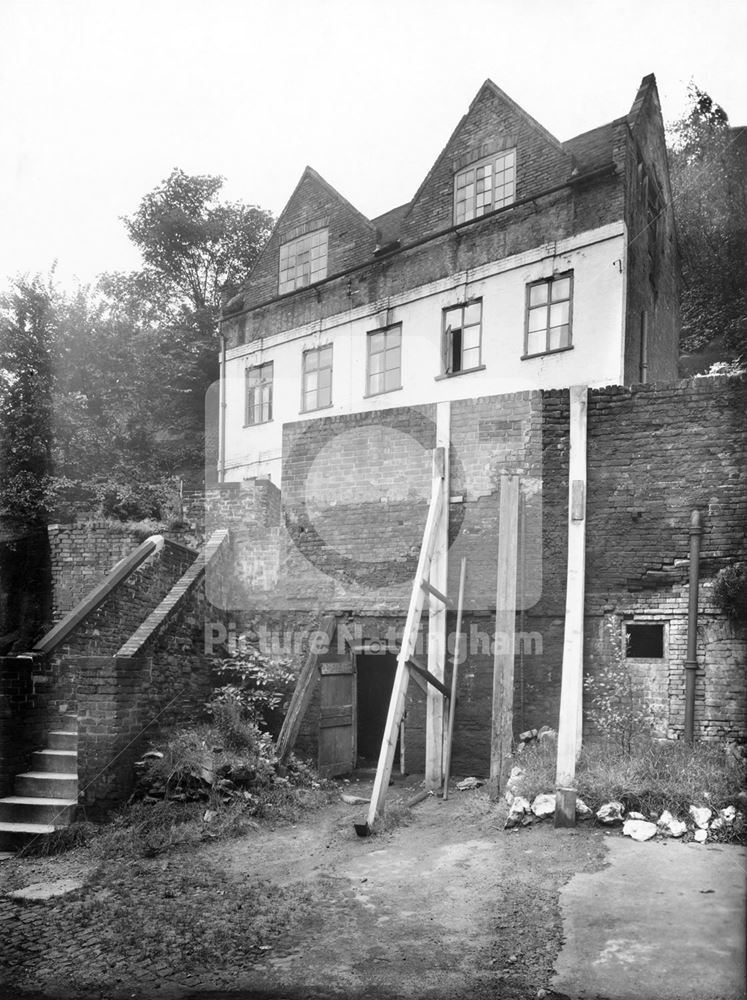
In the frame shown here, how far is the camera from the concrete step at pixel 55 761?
8352 mm

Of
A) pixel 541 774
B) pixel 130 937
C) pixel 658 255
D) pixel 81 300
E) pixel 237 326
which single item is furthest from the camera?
pixel 237 326

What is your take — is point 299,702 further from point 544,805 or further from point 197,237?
point 197,237

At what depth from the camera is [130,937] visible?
498 centimetres

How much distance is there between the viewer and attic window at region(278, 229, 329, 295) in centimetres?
1755

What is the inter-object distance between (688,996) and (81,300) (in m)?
12.9

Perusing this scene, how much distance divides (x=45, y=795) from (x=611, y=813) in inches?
227

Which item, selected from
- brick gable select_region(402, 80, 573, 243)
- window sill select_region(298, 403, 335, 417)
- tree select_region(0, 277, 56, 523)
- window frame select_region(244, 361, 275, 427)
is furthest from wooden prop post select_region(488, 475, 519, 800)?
window frame select_region(244, 361, 275, 427)

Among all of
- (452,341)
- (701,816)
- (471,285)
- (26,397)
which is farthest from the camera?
(452,341)

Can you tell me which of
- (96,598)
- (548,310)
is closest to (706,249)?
(548,310)

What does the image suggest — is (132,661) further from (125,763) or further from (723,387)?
(723,387)

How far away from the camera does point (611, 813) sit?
616 cm

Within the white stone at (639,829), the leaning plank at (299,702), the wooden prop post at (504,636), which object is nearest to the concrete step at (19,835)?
the leaning plank at (299,702)

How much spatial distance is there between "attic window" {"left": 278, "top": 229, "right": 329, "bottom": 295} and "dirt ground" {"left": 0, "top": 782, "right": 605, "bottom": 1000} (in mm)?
13434

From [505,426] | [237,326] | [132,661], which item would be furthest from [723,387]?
[237,326]
